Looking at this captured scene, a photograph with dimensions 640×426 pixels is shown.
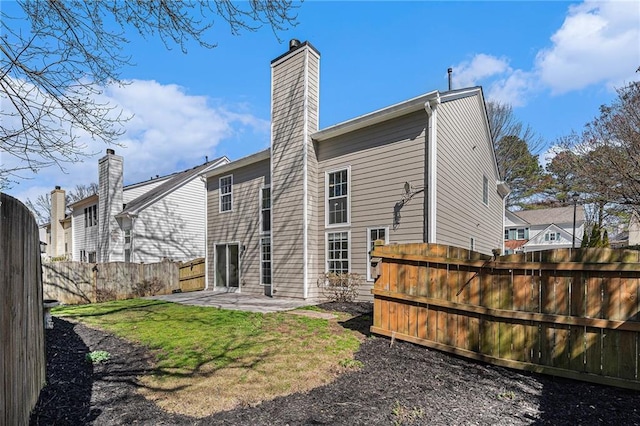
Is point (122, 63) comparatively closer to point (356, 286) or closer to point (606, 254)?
point (606, 254)

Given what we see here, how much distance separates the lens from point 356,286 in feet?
30.3

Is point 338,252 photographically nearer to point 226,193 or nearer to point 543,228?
point 226,193

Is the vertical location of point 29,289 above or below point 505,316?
above

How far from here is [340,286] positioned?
9.55 meters

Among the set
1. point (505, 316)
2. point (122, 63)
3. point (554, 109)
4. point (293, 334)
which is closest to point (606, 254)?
point (505, 316)

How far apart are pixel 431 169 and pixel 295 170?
168 inches

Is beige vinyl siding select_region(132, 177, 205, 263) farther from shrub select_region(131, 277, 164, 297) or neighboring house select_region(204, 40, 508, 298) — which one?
neighboring house select_region(204, 40, 508, 298)

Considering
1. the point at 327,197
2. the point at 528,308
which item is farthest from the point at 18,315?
the point at 327,197

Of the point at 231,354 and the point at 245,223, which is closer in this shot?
the point at 231,354

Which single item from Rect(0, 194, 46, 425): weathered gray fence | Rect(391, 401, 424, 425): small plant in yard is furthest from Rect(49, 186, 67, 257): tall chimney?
Rect(391, 401, 424, 425): small plant in yard

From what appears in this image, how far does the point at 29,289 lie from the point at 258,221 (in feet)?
30.1

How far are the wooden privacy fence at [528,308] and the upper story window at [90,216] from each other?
65.7ft

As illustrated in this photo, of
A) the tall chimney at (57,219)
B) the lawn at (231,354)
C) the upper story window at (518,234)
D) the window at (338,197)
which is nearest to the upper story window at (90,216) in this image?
the tall chimney at (57,219)

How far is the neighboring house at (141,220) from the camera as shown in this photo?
1656 centimetres
